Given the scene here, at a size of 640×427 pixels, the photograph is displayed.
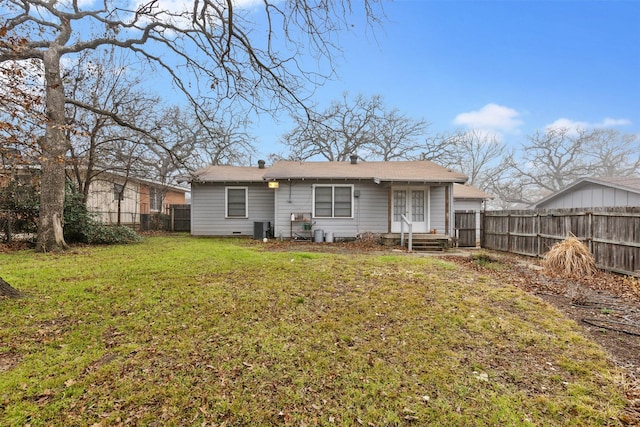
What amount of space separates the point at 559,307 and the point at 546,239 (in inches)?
229

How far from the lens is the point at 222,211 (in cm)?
1402

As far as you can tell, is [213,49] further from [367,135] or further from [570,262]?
[367,135]

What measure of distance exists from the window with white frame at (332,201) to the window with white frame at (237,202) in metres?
3.49

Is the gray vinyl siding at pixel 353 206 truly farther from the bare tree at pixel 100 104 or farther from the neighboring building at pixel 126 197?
the neighboring building at pixel 126 197

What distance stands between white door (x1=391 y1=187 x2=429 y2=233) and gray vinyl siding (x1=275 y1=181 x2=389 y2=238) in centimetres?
38

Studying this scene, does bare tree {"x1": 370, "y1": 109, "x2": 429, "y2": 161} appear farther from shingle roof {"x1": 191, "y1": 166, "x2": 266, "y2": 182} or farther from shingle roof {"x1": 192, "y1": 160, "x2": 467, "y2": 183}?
shingle roof {"x1": 191, "y1": 166, "x2": 266, "y2": 182}

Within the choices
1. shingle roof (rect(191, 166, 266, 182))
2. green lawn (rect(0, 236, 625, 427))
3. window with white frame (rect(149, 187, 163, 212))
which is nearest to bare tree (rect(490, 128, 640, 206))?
shingle roof (rect(191, 166, 266, 182))

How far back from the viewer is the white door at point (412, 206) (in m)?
12.5

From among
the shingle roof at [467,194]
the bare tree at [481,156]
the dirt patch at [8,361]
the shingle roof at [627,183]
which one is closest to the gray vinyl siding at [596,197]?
the shingle roof at [627,183]

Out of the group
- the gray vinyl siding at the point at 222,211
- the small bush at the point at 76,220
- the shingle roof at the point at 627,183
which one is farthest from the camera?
the gray vinyl siding at the point at 222,211

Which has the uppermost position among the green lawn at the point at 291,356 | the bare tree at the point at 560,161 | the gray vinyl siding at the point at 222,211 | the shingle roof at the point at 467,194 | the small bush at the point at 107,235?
the bare tree at the point at 560,161

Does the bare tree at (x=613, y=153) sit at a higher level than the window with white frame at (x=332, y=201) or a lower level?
higher

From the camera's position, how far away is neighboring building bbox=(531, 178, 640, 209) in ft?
42.0

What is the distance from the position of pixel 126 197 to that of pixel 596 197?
81.1 feet
